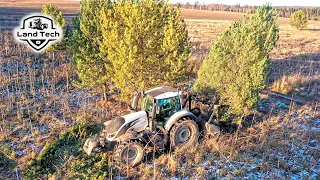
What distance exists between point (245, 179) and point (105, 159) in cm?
435

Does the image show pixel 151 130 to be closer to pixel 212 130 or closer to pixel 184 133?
pixel 184 133

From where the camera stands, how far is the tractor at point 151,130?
8375 millimetres

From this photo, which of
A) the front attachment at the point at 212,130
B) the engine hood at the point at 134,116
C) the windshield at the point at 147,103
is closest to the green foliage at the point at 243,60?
the front attachment at the point at 212,130

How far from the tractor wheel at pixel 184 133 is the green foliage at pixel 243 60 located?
6.61 ft

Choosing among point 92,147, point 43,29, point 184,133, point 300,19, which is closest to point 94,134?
point 92,147

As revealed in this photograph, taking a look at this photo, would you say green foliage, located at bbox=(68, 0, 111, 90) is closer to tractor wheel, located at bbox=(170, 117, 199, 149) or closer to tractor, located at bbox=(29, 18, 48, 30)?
tractor wheel, located at bbox=(170, 117, 199, 149)

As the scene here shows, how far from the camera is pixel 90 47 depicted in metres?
12.4

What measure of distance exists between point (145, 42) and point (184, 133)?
384 cm

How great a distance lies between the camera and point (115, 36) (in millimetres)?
10242

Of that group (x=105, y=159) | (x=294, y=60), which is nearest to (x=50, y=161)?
(x=105, y=159)

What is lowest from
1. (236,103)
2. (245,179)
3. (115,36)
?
(245,179)

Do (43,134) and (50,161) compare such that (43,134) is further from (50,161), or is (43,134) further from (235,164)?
(235,164)

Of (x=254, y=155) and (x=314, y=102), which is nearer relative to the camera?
(x=254, y=155)

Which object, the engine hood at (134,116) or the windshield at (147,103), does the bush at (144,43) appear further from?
the engine hood at (134,116)
